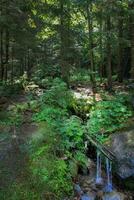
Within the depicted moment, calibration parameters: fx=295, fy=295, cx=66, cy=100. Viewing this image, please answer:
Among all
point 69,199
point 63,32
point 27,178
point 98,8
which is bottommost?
point 69,199

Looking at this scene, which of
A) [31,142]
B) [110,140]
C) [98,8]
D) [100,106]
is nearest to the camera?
[31,142]

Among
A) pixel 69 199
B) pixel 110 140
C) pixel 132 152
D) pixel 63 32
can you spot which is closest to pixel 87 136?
pixel 110 140

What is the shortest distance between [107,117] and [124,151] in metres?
2.73

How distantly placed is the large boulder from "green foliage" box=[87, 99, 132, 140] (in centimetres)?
84

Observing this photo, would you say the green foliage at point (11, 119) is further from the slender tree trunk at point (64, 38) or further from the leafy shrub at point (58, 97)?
the slender tree trunk at point (64, 38)

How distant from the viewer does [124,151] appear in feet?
28.9

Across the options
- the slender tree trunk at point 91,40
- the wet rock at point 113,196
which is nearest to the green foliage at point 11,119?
the wet rock at point 113,196

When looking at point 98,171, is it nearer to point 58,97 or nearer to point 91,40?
point 58,97

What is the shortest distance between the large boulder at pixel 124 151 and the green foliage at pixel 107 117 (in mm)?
839

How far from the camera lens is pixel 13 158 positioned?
25.5 ft

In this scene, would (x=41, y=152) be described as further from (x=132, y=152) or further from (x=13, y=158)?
(x=132, y=152)

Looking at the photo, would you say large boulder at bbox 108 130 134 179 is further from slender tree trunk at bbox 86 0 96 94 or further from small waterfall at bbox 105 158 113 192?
slender tree trunk at bbox 86 0 96 94

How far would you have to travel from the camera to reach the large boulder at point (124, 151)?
831cm

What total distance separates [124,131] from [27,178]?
441 centimetres
